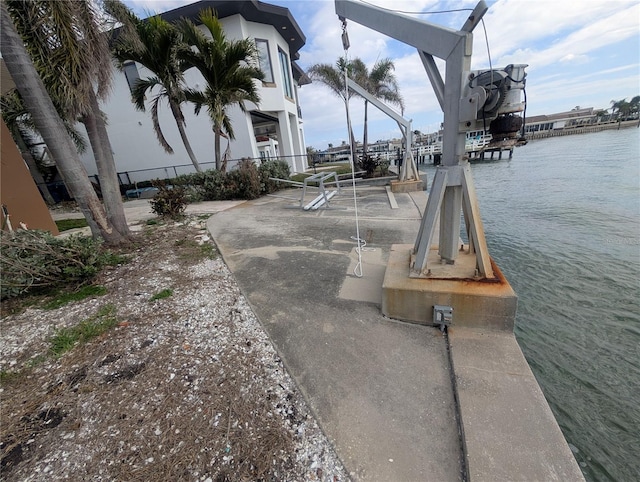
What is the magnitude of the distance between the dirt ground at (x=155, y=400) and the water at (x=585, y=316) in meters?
1.74

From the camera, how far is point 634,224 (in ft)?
17.9

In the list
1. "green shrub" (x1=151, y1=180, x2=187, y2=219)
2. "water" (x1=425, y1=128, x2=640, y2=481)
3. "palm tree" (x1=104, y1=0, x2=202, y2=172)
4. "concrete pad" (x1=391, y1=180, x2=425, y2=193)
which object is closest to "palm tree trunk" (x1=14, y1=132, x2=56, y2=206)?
"palm tree" (x1=104, y1=0, x2=202, y2=172)

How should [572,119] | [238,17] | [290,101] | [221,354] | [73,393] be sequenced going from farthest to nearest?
[572,119] < [290,101] < [238,17] < [221,354] < [73,393]

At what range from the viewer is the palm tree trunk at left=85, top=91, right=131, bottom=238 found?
4.25 m

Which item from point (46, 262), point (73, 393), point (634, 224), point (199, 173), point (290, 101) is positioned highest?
point (290, 101)

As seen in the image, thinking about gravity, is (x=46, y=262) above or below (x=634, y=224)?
above

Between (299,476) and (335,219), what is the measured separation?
4.65 m

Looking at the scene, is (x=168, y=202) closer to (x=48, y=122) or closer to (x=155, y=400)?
(x=48, y=122)

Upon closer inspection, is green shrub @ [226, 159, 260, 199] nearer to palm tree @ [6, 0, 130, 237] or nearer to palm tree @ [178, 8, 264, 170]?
palm tree @ [178, 8, 264, 170]

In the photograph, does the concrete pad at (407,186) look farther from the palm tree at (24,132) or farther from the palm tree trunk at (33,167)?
the palm tree trunk at (33,167)

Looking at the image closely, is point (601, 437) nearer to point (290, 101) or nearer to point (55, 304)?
point (55, 304)

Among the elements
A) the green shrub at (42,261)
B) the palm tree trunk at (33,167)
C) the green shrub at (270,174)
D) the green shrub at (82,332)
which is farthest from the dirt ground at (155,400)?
the palm tree trunk at (33,167)

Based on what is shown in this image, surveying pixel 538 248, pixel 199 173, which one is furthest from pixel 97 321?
pixel 199 173

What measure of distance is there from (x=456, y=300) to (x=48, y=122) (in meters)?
5.23
